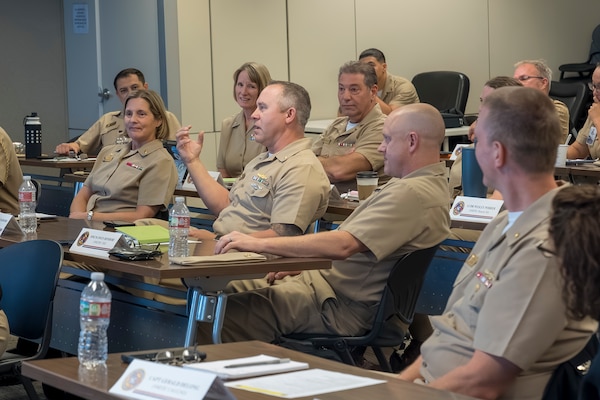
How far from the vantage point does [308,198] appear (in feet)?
12.3

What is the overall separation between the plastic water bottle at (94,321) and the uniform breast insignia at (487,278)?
2.75 ft

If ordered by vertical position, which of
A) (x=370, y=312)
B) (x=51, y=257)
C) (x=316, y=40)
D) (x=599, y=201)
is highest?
(x=316, y=40)

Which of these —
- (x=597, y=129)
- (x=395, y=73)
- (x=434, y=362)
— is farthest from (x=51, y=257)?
(x=395, y=73)

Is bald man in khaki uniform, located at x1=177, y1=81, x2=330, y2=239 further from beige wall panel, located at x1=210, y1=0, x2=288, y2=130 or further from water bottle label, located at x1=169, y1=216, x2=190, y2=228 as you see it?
beige wall panel, located at x1=210, y1=0, x2=288, y2=130

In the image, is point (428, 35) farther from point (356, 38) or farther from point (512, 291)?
point (512, 291)

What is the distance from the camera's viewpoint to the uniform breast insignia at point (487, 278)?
2.18 m

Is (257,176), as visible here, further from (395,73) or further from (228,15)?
(395,73)

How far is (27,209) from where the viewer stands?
163 inches

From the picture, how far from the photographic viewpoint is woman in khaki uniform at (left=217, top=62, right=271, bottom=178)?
19.8 ft

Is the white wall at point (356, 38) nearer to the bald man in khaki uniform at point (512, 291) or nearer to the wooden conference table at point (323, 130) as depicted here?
the wooden conference table at point (323, 130)

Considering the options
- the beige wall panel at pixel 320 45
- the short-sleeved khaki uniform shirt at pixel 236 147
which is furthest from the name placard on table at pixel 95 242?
the beige wall panel at pixel 320 45

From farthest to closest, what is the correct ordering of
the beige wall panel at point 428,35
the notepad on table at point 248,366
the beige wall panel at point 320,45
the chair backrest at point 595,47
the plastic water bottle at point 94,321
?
the chair backrest at point 595,47 → the beige wall panel at point 428,35 → the beige wall panel at point 320,45 → the plastic water bottle at point 94,321 → the notepad on table at point 248,366

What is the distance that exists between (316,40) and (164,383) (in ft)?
24.0

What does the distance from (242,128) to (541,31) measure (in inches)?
227
